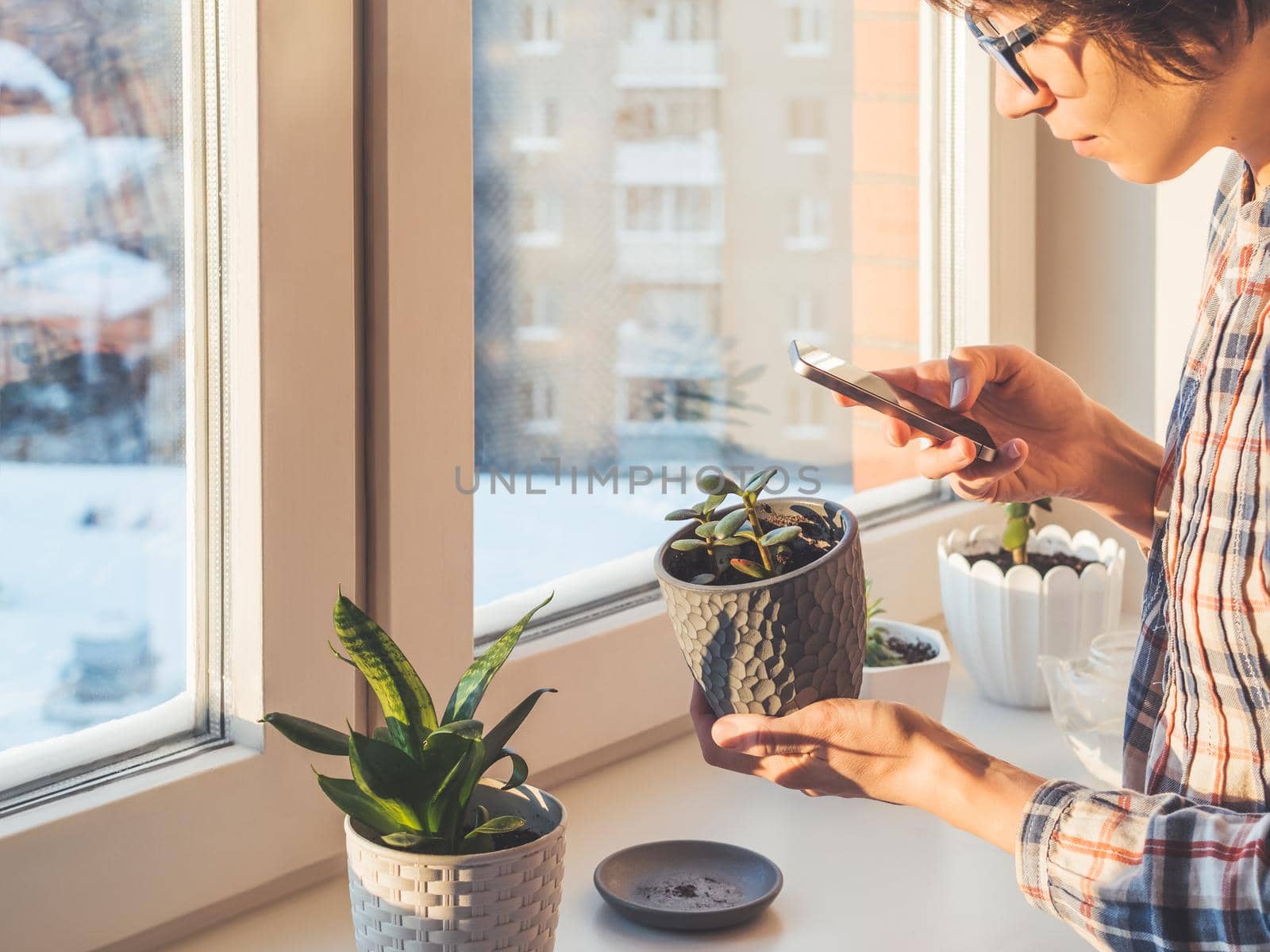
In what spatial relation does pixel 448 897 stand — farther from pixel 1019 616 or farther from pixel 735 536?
pixel 1019 616

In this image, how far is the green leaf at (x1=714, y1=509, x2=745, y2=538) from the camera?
2.14ft

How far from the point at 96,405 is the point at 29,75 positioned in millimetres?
179

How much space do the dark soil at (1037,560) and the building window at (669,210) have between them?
1.38ft

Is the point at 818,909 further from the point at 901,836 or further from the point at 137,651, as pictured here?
the point at 137,651

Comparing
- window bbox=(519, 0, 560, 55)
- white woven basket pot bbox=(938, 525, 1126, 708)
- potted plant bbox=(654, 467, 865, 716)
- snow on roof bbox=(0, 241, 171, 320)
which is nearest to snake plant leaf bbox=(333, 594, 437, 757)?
potted plant bbox=(654, 467, 865, 716)

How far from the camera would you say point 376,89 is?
0.80 m

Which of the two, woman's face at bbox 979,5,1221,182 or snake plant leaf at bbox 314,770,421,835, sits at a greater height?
woman's face at bbox 979,5,1221,182

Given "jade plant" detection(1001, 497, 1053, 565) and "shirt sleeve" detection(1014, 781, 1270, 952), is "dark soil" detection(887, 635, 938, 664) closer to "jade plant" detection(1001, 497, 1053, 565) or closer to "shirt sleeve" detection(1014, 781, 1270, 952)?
"jade plant" detection(1001, 497, 1053, 565)

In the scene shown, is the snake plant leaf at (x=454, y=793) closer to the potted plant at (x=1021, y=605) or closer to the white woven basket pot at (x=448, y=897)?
the white woven basket pot at (x=448, y=897)

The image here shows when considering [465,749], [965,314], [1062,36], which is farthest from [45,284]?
[965,314]

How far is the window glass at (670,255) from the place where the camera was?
0.97m

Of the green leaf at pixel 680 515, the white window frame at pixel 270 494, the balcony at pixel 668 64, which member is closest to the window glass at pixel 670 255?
the balcony at pixel 668 64

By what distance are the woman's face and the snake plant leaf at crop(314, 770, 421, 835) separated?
0.48m

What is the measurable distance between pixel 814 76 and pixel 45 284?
804 millimetres
